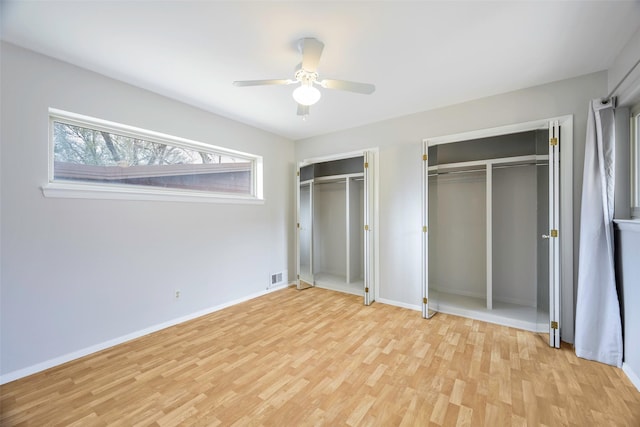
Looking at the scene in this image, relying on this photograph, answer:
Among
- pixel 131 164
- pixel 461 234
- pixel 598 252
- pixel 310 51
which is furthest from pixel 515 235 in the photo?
pixel 131 164

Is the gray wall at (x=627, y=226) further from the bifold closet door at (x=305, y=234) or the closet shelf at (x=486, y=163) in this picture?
the bifold closet door at (x=305, y=234)

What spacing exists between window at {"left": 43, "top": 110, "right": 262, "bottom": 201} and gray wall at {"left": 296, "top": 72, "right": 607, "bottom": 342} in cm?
189

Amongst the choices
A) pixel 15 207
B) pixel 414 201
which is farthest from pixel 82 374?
pixel 414 201

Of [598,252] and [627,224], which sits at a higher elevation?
[627,224]

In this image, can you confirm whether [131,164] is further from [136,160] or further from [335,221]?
[335,221]

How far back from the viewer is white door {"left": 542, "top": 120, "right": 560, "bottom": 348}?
2.43 meters

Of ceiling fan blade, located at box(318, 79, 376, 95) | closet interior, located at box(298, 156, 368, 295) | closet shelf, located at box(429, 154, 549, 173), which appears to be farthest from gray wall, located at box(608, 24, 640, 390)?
closet interior, located at box(298, 156, 368, 295)

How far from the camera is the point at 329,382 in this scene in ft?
6.30

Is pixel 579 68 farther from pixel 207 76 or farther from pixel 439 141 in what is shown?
pixel 207 76

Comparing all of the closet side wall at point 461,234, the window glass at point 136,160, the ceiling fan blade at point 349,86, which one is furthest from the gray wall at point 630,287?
the window glass at point 136,160

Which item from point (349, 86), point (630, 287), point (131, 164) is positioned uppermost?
point (349, 86)

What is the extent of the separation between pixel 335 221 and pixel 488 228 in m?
2.43

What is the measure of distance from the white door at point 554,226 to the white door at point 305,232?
308 centimetres

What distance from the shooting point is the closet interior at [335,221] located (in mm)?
4332
